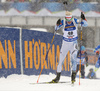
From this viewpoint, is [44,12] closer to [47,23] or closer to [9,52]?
[47,23]

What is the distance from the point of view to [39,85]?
6.16m

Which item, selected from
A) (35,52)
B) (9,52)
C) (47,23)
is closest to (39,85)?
(9,52)

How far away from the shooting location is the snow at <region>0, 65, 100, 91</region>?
567 centimetres

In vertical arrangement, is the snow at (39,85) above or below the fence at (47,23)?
below

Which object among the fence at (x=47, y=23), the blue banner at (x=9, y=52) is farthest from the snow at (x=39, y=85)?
the fence at (x=47, y=23)

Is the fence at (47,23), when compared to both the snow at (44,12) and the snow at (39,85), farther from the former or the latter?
the snow at (39,85)

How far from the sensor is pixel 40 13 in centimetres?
2278

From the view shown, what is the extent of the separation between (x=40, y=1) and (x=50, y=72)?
14882mm

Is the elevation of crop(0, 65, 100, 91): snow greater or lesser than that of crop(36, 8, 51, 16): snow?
lesser

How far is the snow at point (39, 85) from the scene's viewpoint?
567cm

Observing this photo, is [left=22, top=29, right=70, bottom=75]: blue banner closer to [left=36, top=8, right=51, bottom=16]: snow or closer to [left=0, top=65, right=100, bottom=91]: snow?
[left=0, top=65, right=100, bottom=91]: snow

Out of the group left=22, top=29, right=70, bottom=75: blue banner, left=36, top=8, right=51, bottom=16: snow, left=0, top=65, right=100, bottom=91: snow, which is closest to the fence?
left=36, top=8, right=51, bottom=16: snow

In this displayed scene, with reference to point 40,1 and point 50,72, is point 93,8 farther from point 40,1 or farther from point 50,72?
point 50,72

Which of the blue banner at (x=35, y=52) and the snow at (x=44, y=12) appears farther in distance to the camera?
the snow at (x=44, y=12)
